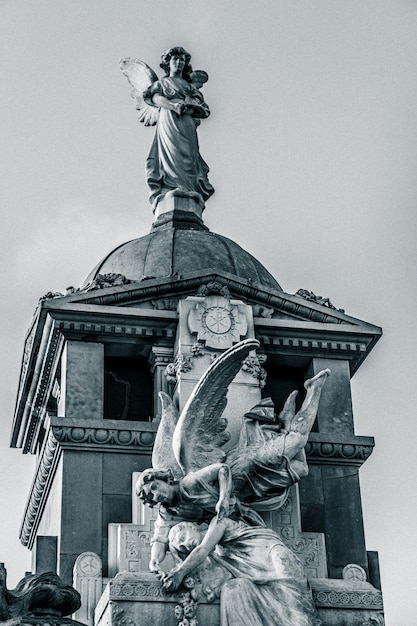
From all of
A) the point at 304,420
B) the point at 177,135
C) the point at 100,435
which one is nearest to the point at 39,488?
the point at 100,435

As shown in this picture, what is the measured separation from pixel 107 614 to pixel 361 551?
480 cm

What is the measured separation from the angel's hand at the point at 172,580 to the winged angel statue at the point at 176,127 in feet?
31.4

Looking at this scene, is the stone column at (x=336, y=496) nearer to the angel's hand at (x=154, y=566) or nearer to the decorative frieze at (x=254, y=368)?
the decorative frieze at (x=254, y=368)

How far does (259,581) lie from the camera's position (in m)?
21.7

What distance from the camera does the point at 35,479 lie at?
88.1 ft

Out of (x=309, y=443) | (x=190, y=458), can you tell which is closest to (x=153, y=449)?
(x=190, y=458)

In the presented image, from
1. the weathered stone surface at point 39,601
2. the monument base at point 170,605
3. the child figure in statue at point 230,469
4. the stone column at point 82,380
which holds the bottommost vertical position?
the weathered stone surface at point 39,601

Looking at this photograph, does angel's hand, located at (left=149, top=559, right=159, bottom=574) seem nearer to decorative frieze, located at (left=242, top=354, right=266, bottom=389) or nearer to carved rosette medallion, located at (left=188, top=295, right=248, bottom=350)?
decorative frieze, located at (left=242, top=354, right=266, bottom=389)

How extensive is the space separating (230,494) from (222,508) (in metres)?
0.43

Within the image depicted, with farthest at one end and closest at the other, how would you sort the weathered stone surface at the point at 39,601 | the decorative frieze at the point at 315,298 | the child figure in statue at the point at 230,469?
the decorative frieze at the point at 315,298
the child figure in statue at the point at 230,469
the weathered stone surface at the point at 39,601

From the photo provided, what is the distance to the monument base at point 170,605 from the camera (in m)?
21.4

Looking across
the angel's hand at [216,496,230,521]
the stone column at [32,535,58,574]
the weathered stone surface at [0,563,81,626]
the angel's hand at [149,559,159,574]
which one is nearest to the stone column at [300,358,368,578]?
the angel's hand at [216,496,230,521]

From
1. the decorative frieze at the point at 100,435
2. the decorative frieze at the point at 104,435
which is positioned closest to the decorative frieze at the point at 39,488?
the decorative frieze at the point at 100,435

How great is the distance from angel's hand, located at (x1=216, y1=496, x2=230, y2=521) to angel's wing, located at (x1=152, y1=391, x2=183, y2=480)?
1.01m
